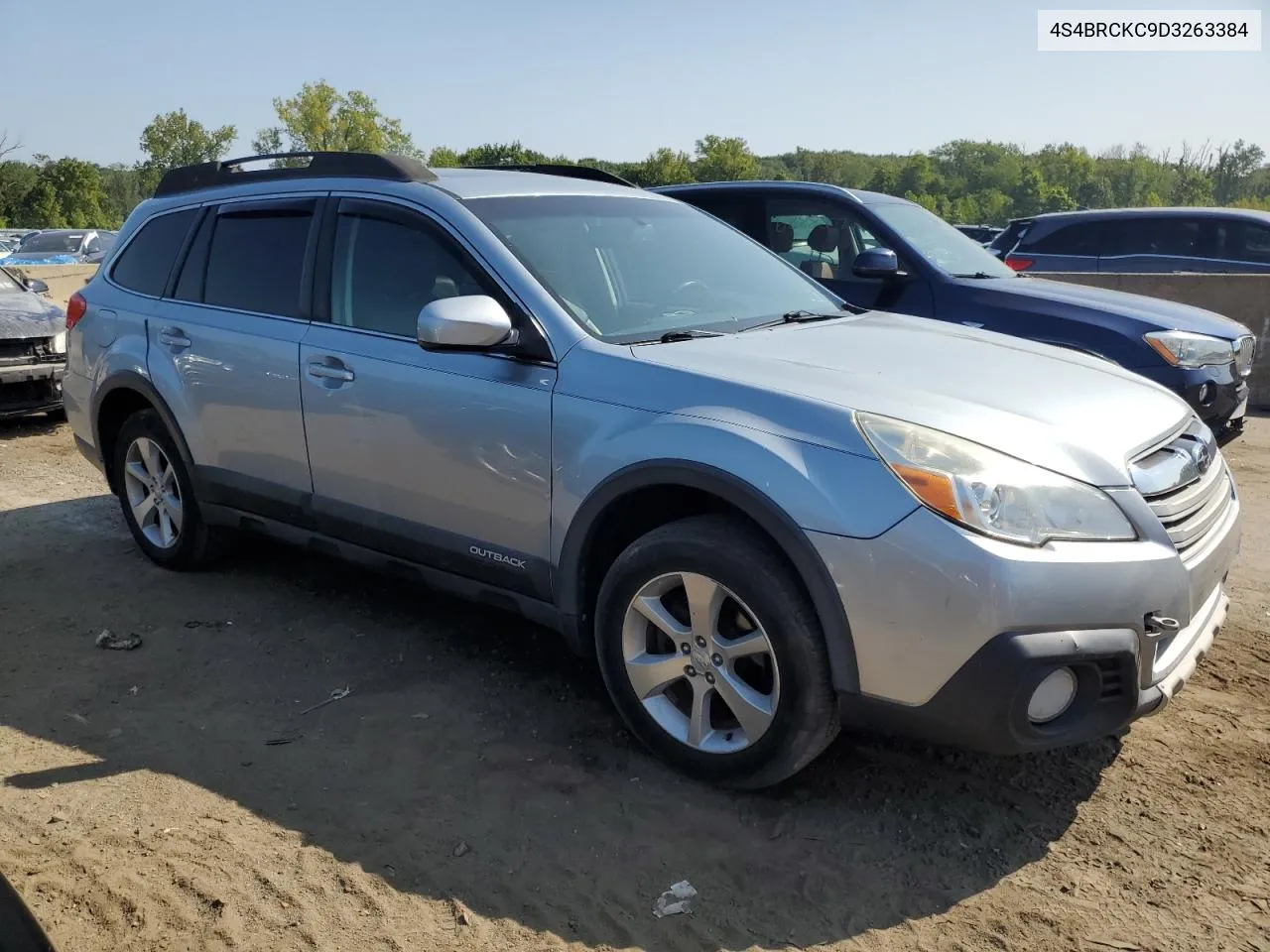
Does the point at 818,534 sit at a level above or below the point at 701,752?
above

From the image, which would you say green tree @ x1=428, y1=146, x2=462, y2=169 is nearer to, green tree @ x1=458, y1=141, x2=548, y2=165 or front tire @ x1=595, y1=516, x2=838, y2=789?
green tree @ x1=458, y1=141, x2=548, y2=165

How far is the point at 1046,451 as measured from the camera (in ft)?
9.43

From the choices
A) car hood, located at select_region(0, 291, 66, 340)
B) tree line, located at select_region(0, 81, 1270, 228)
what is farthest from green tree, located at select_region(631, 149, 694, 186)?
car hood, located at select_region(0, 291, 66, 340)

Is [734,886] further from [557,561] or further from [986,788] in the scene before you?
[557,561]

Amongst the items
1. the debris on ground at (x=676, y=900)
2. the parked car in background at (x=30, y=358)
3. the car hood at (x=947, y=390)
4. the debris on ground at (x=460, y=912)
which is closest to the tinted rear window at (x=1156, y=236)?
the car hood at (x=947, y=390)

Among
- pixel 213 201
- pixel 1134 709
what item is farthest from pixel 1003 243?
pixel 1134 709

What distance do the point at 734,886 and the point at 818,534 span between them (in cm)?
92

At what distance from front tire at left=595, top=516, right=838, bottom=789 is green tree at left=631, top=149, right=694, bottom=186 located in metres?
72.1

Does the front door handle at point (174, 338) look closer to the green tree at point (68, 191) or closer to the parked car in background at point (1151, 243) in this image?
the parked car in background at point (1151, 243)

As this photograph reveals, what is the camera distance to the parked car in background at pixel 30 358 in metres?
8.59

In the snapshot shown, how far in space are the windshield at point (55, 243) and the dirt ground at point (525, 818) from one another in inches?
891

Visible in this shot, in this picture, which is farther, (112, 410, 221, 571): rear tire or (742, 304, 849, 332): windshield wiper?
(112, 410, 221, 571): rear tire

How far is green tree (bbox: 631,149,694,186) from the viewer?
75.2 m

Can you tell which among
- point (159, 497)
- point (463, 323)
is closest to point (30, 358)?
point (159, 497)
